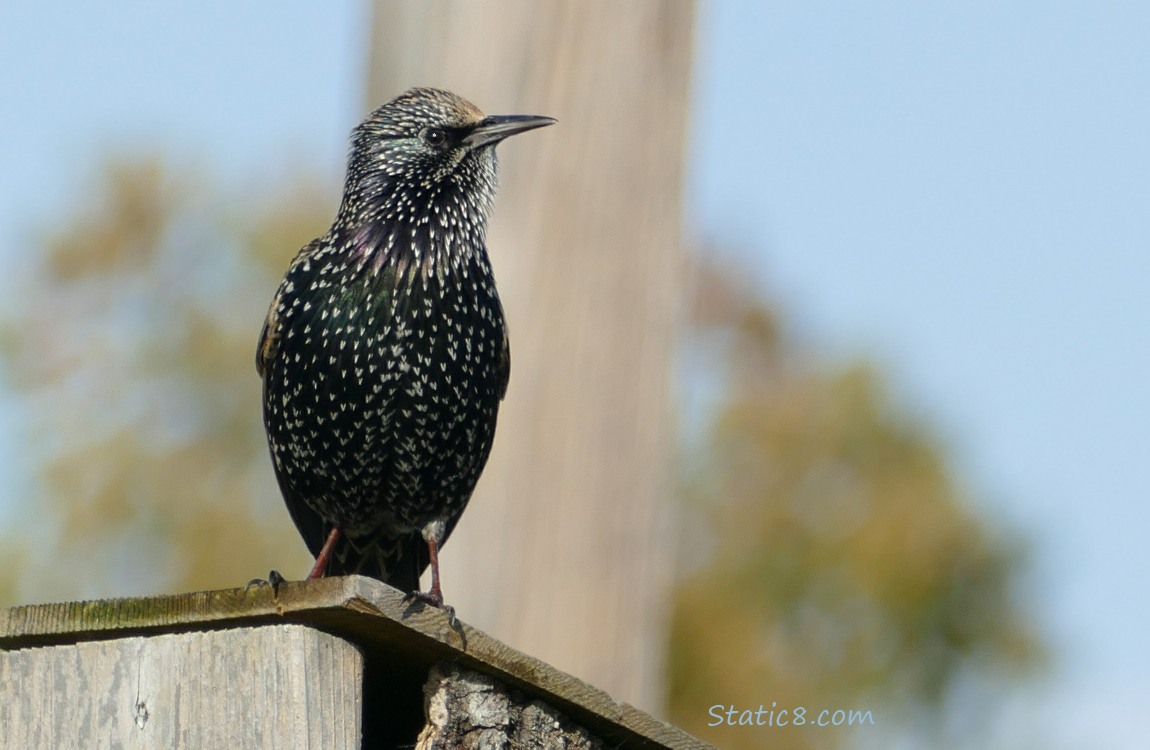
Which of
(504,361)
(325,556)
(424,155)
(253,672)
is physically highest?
(424,155)

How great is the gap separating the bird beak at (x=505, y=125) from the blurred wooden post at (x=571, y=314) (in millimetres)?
99

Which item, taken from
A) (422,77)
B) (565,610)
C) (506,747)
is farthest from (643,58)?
(506,747)

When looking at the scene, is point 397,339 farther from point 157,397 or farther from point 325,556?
point 157,397

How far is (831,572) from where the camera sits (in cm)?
1332

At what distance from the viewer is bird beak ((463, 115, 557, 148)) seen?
428 centimetres

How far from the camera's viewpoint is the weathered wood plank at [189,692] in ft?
9.99

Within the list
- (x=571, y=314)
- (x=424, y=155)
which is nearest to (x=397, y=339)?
(x=571, y=314)

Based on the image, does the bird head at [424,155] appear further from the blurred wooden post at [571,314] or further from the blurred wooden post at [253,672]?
the blurred wooden post at [253,672]

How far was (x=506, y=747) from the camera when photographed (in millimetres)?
3289

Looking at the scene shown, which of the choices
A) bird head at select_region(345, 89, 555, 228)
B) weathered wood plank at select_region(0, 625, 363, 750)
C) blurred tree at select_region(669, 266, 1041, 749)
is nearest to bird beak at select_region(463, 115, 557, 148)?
bird head at select_region(345, 89, 555, 228)

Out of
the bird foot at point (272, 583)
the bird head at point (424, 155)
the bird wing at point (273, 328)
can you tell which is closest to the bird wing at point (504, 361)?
the bird head at point (424, 155)

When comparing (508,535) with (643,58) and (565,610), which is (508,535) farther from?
(643,58)

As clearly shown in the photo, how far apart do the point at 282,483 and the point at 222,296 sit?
9435mm

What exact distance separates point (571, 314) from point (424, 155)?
1.87ft
